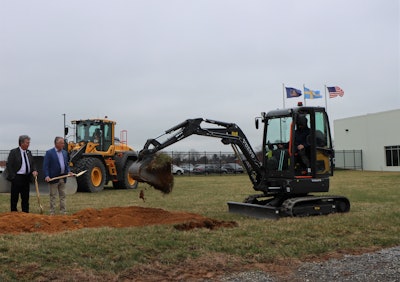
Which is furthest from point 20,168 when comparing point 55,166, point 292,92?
point 292,92

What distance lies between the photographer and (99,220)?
9383 millimetres

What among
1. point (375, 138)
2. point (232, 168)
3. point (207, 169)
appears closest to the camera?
point (207, 169)

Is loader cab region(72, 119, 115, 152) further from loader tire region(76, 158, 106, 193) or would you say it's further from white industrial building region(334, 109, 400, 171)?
white industrial building region(334, 109, 400, 171)

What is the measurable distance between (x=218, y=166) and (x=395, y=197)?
102ft

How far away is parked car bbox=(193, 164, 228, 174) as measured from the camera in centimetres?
4516

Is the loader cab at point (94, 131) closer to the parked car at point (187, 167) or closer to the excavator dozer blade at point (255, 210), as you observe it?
the excavator dozer blade at point (255, 210)

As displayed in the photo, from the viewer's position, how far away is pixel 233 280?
5.86m

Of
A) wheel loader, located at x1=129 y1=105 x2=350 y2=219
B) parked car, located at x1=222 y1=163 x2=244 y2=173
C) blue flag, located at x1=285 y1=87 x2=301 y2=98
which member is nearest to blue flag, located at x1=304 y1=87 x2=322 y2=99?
blue flag, located at x1=285 y1=87 x2=301 y2=98

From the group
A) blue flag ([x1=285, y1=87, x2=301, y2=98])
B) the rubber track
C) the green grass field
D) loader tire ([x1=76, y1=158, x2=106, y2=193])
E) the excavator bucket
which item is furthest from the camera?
blue flag ([x1=285, y1=87, x2=301, y2=98])

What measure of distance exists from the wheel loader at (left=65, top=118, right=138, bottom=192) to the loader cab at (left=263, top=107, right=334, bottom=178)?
10.6 meters

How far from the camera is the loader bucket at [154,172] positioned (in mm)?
10328

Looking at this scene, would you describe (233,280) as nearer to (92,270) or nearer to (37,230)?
(92,270)

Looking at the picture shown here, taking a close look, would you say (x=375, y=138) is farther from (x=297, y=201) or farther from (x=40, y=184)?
(x=40, y=184)

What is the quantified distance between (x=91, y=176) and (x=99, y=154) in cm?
149
